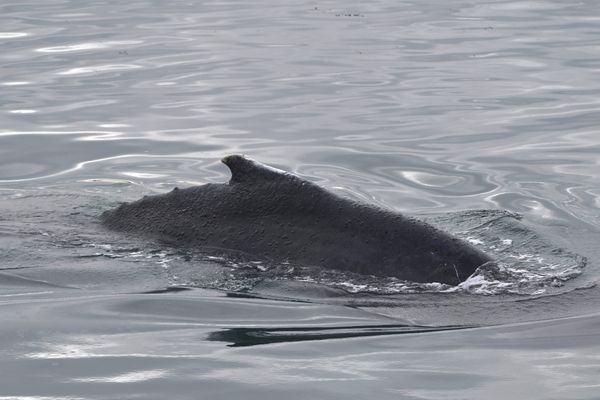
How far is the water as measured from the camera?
7.02 m

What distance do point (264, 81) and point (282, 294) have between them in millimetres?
12630

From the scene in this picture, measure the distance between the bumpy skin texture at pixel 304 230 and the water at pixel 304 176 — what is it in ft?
0.58

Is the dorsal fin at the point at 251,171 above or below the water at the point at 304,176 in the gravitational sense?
above

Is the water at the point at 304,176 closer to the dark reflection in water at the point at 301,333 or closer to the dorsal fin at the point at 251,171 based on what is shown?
the dark reflection in water at the point at 301,333

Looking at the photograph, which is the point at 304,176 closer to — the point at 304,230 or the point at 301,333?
the point at 304,230

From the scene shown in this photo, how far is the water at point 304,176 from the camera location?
7020 mm

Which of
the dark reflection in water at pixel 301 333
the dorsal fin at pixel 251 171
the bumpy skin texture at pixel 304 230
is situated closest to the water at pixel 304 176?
the dark reflection in water at pixel 301 333

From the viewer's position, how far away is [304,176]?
47.2 ft

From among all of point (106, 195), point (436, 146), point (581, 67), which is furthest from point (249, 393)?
point (581, 67)

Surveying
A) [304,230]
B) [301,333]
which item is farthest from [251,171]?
[301,333]

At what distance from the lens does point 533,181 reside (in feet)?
45.7

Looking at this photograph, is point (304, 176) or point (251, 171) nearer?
point (251, 171)

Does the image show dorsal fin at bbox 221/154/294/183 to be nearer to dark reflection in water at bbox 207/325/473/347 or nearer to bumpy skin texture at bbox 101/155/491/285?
bumpy skin texture at bbox 101/155/491/285

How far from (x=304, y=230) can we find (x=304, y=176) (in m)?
5.29
